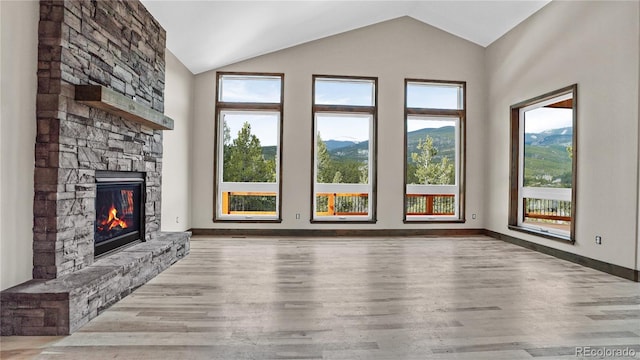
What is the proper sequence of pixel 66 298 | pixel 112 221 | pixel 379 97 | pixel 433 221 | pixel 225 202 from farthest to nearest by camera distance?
pixel 433 221, pixel 379 97, pixel 225 202, pixel 112 221, pixel 66 298

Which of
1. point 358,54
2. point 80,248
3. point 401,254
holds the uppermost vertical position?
point 358,54

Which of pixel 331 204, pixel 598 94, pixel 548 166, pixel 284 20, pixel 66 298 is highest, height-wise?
pixel 284 20

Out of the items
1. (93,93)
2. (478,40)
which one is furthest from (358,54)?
(93,93)

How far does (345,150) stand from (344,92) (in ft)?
3.62

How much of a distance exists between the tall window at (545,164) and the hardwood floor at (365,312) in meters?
0.96

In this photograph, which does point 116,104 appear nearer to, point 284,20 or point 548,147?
point 284,20

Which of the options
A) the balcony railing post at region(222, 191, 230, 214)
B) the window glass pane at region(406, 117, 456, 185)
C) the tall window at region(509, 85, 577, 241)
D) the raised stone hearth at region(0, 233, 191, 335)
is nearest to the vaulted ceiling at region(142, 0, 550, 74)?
the tall window at region(509, 85, 577, 241)

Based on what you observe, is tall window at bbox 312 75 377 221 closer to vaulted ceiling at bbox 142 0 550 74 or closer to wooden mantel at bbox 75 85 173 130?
vaulted ceiling at bbox 142 0 550 74

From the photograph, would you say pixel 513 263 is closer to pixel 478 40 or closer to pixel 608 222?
pixel 608 222

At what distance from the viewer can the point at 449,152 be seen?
7.04 m

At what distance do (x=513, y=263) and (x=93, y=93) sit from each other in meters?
4.95

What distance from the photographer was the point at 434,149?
6.99 m

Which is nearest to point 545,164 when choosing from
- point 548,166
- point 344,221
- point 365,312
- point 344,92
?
point 548,166

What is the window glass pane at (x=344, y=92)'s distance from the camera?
674 centimetres
